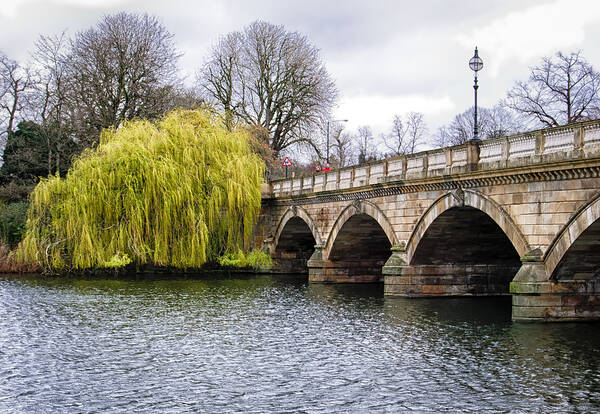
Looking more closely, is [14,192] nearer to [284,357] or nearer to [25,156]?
[25,156]

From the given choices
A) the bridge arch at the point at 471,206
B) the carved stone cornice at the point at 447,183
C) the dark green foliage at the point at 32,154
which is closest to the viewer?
the carved stone cornice at the point at 447,183

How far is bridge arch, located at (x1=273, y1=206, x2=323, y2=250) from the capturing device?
95.1 ft

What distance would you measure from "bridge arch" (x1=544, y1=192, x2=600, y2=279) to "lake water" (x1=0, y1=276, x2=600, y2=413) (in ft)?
4.47

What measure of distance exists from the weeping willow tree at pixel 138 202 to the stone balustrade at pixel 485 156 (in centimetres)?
475

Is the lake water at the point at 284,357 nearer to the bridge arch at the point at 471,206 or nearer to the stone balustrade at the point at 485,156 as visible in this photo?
the bridge arch at the point at 471,206

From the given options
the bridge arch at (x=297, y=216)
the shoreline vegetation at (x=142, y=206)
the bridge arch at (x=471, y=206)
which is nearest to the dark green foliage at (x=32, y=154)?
the shoreline vegetation at (x=142, y=206)

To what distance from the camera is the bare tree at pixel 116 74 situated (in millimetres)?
35500

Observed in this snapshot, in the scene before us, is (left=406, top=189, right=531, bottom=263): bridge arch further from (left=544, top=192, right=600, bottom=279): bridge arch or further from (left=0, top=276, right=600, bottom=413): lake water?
(left=0, top=276, right=600, bottom=413): lake water

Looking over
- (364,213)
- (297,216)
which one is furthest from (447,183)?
(297,216)

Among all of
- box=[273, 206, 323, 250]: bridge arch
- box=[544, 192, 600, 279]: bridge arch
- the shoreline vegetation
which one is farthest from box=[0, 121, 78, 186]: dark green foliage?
box=[544, 192, 600, 279]: bridge arch

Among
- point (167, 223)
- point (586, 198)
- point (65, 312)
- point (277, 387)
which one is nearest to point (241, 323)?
point (65, 312)

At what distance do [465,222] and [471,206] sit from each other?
7.00 feet

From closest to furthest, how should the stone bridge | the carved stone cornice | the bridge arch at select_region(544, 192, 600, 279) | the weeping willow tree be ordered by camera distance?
the bridge arch at select_region(544, 192, 600, 279) → the carved stone cornice → the stone bridge → the weeping willow tree

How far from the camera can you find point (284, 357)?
1351cm
